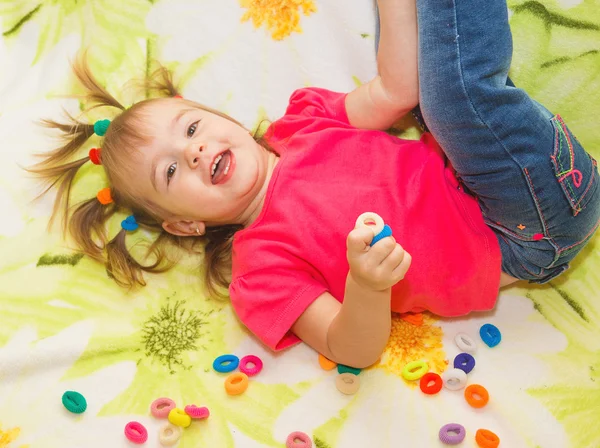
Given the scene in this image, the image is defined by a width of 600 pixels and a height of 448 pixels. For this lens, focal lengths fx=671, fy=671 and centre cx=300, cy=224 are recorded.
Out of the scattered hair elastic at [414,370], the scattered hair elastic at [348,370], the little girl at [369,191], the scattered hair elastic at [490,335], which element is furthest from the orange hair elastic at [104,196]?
the scattered hair elastic at [490,335]

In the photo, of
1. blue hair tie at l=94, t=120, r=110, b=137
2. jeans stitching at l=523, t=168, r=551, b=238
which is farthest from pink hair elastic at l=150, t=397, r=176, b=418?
jeans stitching at l=523, t=168, r=551, b=238

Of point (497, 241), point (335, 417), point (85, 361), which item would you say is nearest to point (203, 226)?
point (85, 361)

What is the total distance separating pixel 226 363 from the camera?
49.9 inches

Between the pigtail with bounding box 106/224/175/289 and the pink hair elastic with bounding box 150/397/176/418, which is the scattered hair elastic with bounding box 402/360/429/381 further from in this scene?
the pigtail with bounding box 106/224/175/289

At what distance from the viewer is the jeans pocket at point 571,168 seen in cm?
110

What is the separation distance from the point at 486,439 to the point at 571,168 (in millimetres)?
475

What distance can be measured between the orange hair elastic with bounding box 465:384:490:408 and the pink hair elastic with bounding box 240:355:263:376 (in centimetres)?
38

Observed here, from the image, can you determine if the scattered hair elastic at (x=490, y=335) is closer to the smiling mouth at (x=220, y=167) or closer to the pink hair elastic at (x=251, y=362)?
the pink hair elastic at (x=251, y=362)

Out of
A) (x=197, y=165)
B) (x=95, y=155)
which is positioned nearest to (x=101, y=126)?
(x=95, y=155)

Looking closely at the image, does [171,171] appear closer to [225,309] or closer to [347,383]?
[225,309]

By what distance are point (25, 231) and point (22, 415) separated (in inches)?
15.3

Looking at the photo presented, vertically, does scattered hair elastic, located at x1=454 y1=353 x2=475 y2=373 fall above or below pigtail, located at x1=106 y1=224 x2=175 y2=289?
below

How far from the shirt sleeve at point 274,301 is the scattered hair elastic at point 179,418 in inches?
7.7

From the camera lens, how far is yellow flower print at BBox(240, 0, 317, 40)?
149cm
